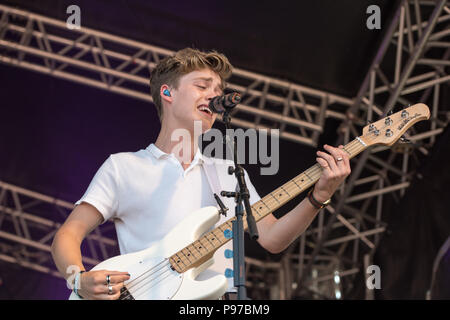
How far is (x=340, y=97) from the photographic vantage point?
6.07 metres

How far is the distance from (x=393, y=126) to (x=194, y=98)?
3.10 ft

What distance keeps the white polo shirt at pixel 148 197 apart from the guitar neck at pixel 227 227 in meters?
0.11

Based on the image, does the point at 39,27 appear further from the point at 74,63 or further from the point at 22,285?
the point at 22,285

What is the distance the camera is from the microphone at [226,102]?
214 cm

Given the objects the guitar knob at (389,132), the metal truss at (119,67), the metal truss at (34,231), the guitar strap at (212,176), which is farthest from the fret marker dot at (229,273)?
the metal truss at (34,231)

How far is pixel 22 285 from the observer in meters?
9.09

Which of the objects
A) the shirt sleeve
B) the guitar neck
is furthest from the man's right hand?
the shirt sleeve

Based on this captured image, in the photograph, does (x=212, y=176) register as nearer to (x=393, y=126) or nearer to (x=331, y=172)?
(x=331, y=172)

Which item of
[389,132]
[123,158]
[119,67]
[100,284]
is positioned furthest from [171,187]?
[119,67]

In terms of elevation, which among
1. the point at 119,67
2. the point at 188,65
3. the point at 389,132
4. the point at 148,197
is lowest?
the point at 148,197

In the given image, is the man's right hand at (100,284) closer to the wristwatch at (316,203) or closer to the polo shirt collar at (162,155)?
the polo shirt collar at (162,155)

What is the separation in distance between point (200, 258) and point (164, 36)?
3.93 metres

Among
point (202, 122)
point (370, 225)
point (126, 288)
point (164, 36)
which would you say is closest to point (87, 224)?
point (126, 288)

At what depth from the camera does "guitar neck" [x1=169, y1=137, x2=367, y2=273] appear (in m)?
2.27
